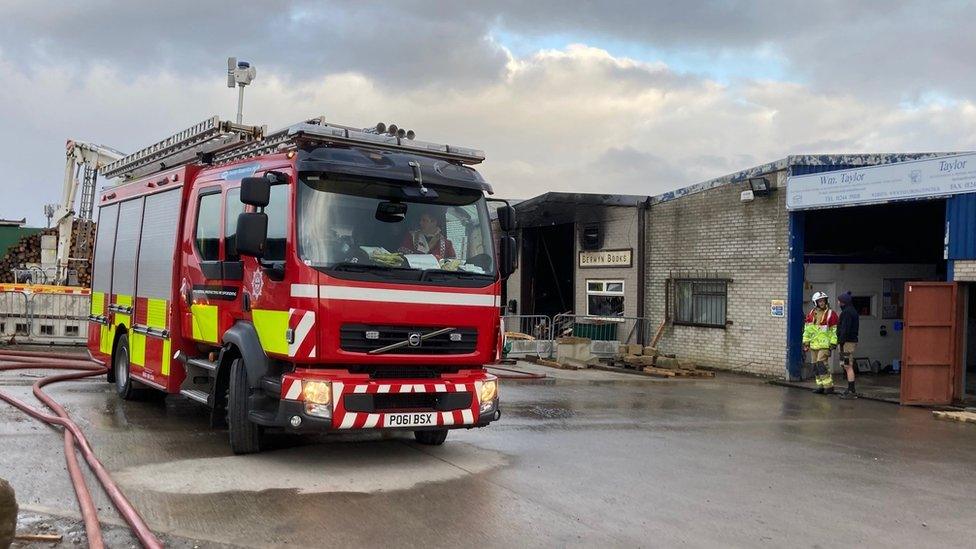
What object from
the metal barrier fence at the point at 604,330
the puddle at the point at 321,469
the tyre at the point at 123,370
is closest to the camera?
the puddle at the point at 321,469

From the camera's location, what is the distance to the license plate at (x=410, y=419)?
720cm

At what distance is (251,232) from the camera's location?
7.02 m

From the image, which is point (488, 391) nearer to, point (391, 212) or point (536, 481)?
point (536, 481)

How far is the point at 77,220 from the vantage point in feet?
79.6

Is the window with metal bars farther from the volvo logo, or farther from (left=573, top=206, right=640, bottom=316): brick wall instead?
the volvo logo

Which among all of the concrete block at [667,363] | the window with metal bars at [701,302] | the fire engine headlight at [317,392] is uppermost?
the window with metal bars at [701,302]

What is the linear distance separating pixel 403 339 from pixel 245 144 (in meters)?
3.05

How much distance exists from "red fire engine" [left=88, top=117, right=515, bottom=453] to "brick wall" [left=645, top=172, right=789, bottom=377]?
10.5 m

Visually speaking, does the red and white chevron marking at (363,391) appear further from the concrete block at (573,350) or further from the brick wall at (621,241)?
the brick wall at (621,241)

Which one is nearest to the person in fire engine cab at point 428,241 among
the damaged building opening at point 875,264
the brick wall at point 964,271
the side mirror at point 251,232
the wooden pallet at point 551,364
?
the side mirror at point 251,232

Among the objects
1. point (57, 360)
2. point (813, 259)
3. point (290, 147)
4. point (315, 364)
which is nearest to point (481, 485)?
point (315, 364)

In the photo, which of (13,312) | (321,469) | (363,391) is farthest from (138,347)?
(13,312)

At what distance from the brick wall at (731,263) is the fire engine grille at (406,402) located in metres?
11.3

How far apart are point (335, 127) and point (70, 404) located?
5.46 m
